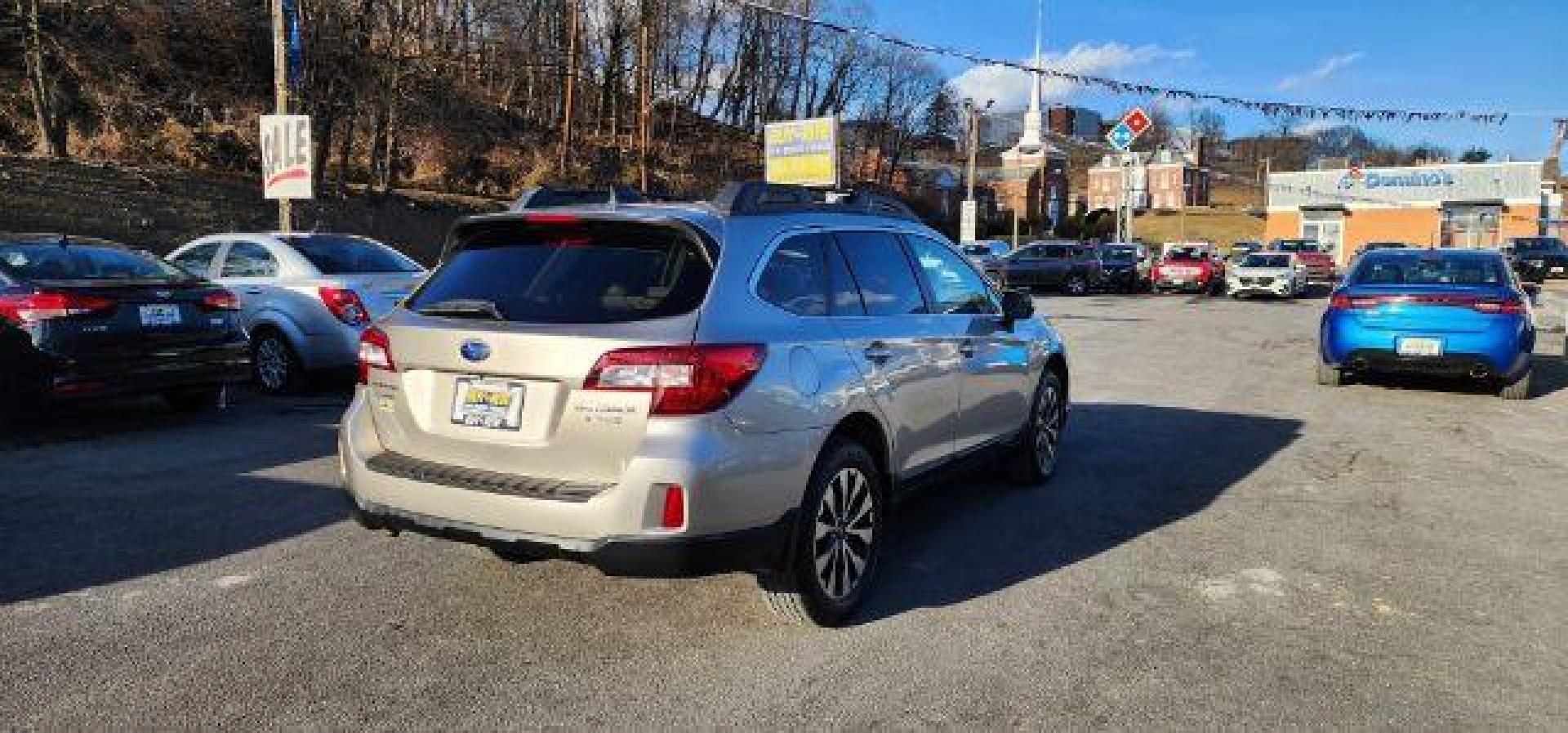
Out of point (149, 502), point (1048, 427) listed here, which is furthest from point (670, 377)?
point (149, 502)

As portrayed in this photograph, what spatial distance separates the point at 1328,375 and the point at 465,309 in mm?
10318

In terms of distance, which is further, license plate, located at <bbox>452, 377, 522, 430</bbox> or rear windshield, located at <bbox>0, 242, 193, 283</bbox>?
rear windshield, located at <bbox>0, 242, 193, 283</bbox>

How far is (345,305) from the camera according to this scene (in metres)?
9.63

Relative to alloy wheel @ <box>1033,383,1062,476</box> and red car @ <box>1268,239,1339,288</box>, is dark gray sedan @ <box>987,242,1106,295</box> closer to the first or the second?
red car @ <box>1268,239,1339,288</box>

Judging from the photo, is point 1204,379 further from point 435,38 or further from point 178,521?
point 435,38

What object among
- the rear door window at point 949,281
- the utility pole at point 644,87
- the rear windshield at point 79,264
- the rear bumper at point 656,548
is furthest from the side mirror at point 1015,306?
the utility pole at point 644,87

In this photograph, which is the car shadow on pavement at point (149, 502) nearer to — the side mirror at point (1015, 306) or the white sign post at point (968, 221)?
the side mirror at point (1015, 306)

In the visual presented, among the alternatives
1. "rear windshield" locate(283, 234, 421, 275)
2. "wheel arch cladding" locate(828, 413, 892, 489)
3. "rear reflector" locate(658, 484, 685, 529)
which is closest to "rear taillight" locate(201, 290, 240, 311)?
"rear windshield" locate(283, 234, 421, 275)

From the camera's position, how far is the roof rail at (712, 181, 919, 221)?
4.27 meters

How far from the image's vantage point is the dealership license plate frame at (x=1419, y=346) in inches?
408

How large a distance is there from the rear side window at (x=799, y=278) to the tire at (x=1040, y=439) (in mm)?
2251

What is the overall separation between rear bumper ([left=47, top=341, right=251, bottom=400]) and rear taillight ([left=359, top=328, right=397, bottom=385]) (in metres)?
4.41

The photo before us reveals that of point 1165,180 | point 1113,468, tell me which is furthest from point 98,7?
point 1165,180

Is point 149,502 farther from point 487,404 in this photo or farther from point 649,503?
point 649,503
